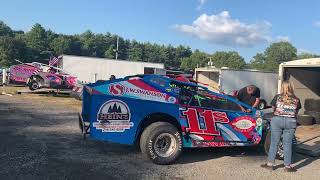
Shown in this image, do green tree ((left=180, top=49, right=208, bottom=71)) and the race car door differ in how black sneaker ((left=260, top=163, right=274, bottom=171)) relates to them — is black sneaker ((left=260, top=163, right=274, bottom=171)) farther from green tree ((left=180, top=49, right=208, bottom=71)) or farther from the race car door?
green tree ((left=180, top=49, right=208, bottom=71))

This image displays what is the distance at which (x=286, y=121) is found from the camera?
787cm

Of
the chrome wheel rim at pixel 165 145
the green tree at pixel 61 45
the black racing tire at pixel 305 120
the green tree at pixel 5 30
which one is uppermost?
the green tree at pixel 5 30

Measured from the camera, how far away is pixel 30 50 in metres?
93.9

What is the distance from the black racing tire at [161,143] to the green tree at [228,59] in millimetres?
111938

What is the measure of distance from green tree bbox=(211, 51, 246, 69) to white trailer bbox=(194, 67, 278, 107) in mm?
95029

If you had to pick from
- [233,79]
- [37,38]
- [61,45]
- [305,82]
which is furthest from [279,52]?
[305,82]

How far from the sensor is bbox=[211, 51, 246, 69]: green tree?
12081 cm

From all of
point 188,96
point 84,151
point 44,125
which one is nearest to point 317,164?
point 188,96

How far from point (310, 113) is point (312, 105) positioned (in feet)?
1.04

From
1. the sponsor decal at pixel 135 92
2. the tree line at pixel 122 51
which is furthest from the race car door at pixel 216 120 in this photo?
the tree line at pixel 122 51

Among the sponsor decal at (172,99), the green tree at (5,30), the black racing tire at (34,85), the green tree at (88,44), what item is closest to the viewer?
the sponsor decal at (172,99)

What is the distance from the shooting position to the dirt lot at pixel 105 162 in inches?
278

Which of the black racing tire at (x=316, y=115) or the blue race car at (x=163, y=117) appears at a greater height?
the blue race car at (x=163, y=117)

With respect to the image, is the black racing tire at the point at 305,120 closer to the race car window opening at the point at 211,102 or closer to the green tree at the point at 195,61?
the race car window opening at the point at 211,102
